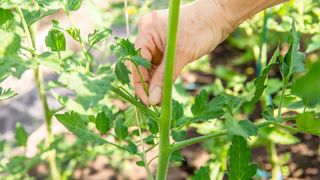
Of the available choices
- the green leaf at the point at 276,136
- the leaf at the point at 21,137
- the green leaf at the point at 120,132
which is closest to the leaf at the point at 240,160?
the green leaf at the point at 120,132

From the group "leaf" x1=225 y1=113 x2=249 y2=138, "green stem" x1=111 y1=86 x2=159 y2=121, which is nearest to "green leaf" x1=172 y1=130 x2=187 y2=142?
"green stem" x1=111 y1=86 x2=159 y2=121

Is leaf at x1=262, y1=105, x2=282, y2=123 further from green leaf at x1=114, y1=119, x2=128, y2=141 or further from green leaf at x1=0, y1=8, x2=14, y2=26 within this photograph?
green leaf at x1=0, y1=8, x2=14, y2=26

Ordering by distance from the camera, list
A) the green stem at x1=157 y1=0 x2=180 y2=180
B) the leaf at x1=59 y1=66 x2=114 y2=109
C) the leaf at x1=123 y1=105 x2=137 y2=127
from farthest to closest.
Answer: the leaf at x1=123 y1=105 x2=137 y2=127 < the green stem at x1=157 y1=0 x2=180 y2=180 < the leaf at x1=59 y1=66 x2=114 y2=109

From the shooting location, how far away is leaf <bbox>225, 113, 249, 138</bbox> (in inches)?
27.7

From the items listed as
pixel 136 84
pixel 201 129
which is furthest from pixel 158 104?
pixel 201 129

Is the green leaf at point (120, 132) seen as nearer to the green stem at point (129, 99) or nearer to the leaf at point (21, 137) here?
the green stem at point (129, 99)

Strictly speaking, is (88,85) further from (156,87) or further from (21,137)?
(21,137)

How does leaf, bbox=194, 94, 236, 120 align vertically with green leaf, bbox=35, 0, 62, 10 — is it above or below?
below

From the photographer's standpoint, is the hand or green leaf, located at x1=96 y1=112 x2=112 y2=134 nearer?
green leaf, located at x1=96 y1=112 x2=112 y2=134

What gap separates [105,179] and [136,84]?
1297 mm

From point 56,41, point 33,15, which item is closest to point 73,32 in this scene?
point 56,41

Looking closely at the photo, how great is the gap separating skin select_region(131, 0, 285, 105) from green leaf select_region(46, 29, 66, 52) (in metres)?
0.30

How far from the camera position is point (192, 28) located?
117 centimetres

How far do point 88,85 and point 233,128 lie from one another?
0.71ft
